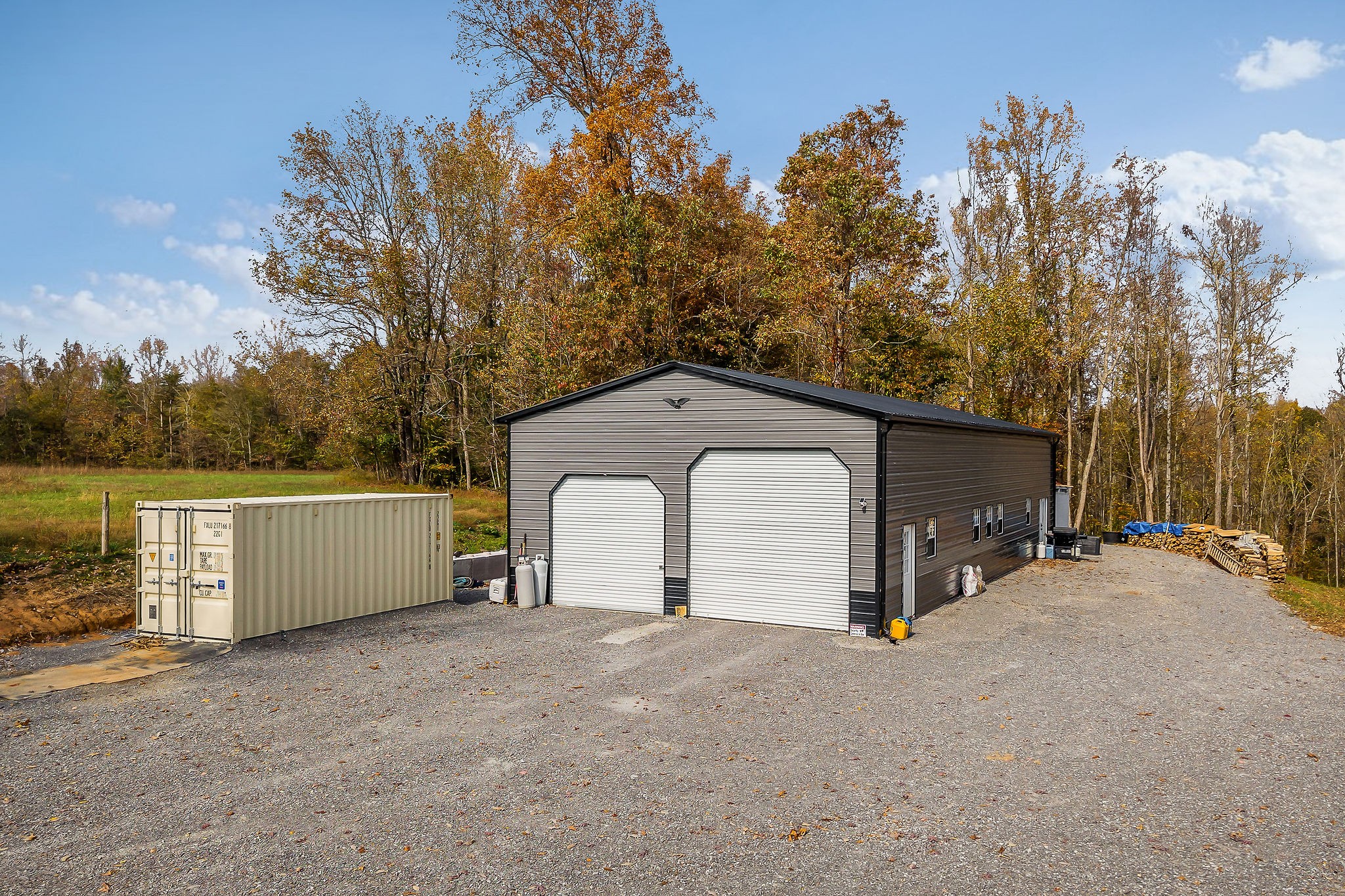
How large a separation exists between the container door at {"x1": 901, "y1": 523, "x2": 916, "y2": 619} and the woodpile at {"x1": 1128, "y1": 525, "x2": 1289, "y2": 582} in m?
12.4

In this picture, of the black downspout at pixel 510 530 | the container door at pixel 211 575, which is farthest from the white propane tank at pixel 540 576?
the container door at pixel 211 575

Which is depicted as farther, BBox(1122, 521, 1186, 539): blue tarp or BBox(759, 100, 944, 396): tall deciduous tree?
BBox(759, 100, 944, 396): tall deciduous tree

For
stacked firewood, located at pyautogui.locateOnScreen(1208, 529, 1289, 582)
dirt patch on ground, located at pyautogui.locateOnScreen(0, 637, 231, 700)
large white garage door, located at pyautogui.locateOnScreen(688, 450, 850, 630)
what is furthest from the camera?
stacked firewood, located at pyautogui.locateOnScreen(1208, 529, 1289, 582)

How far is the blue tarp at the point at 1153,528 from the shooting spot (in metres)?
25.2

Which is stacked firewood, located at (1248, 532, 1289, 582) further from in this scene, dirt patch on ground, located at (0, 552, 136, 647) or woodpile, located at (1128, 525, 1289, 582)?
dirt patch on ground, located at (0, 552, 136, 647)

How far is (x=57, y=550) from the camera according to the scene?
1664cm

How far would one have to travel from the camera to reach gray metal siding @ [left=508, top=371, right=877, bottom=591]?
13.0 metres

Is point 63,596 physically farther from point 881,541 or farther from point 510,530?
point 881,541

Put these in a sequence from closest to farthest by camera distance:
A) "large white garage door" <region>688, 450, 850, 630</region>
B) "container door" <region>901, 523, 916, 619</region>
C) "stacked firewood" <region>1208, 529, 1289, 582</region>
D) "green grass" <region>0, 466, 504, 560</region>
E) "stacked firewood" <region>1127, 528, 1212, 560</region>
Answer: "large white garage door" <region>688, 450, 850, 630</region> → "container door" <region>901, 523, 916, 619</region> → "green grass" <region>0, 466, 504, 560</region> → "stacked firewood" <region>1208, 529, 1289, 582</region> → "stacked firewood" <region>1127, 528, 1212, 560</region>

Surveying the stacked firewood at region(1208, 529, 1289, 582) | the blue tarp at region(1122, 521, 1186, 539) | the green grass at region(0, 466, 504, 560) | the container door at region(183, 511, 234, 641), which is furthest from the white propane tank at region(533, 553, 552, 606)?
the blue tarp at region(1122, 521, 1186, 539)

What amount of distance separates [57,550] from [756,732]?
17037mm

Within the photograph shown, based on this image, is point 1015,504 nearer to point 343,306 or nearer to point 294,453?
point 343,306

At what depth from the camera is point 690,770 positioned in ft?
23.1

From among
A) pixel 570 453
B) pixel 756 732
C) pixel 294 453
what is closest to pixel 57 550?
pixel 570 453
